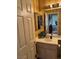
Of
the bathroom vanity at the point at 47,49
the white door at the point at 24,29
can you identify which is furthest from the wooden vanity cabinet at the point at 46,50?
the white door at the point at 24,29

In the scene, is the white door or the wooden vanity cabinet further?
the wooden vanity cabinet

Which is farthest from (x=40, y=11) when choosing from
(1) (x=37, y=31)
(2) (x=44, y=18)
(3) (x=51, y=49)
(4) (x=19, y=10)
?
(4) (x=19, y=10)

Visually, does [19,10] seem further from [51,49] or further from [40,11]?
[40,11]

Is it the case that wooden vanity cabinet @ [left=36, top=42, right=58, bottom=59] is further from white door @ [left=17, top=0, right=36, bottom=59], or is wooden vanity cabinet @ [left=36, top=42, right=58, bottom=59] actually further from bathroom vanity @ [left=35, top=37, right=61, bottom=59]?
white door @ [left=17, top=0, right=36, bottom=59]

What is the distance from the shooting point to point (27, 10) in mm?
2426

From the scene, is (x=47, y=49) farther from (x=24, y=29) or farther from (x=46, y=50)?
(x=24, y=29)

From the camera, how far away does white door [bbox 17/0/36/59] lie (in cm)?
205

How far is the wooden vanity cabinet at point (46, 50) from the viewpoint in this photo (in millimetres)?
3053

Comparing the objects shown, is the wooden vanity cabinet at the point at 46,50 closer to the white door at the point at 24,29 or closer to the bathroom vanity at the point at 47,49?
the bathroom vanity at the point at 47,49

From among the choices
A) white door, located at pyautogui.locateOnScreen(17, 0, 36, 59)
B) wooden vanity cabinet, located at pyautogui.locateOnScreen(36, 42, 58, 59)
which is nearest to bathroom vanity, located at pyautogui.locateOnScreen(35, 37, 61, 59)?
wooden vanity cabinet, located at pyautogui.locateOnScreen(36, 42, 58, 59)

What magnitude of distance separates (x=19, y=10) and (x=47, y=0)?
2132 mm

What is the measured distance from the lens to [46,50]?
3.18 metres

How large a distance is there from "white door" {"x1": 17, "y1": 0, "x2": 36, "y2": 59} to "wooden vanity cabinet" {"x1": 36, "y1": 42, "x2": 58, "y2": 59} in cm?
65

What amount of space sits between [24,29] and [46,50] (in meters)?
1.20
